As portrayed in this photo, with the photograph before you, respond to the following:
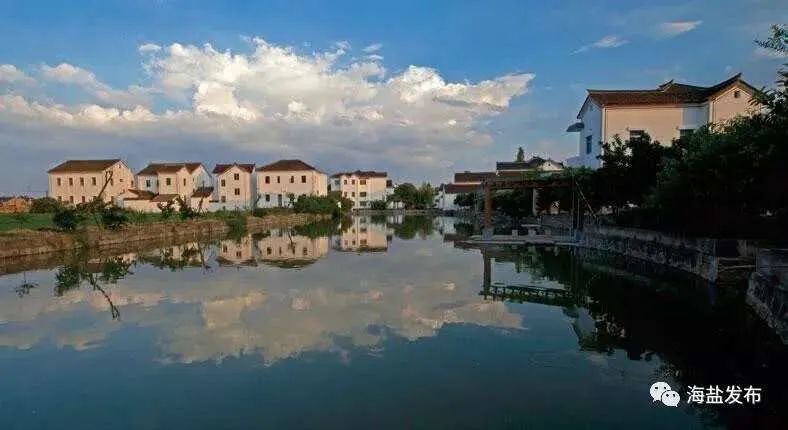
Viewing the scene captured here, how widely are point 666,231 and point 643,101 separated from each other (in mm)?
11662

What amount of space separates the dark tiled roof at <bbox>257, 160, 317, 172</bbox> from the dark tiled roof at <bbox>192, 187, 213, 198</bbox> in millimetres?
5489

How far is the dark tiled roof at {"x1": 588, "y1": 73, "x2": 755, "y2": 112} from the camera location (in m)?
22.6

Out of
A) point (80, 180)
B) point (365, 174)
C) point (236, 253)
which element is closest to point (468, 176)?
point (365, 174)

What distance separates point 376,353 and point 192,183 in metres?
48.6

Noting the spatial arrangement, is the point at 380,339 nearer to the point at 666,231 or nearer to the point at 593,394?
the point at 593,394

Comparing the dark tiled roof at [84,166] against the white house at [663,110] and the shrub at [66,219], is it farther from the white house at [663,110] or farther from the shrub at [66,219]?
the white house at [663,110]

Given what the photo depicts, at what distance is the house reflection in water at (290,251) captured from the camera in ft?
51.8

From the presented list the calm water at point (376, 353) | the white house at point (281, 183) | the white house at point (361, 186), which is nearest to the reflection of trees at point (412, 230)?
the calm water at point (376, 353)

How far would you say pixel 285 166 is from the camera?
171 feet

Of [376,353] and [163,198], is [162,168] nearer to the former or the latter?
[163,198]

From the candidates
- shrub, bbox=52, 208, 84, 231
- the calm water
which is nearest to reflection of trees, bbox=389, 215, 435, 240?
shrub, bbox=52, 208, 84, 231

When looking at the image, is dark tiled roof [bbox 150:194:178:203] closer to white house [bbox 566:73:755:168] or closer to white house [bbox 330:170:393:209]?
white house [bbox 330:170:393:209]

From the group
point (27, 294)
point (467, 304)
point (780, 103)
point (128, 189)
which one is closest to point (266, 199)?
point (128, 189)

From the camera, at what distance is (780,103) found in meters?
Result: 7.27
